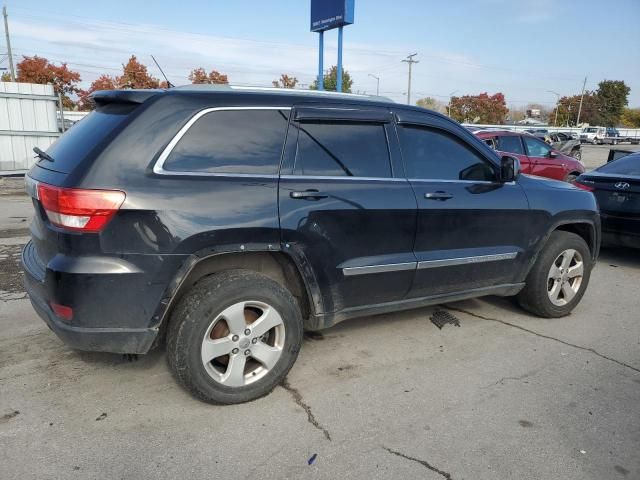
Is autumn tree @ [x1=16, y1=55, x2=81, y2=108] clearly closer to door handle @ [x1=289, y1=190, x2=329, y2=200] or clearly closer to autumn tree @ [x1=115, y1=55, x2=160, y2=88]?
autumn tree @ [x1=115, y1=55, x2=160, y2=88]

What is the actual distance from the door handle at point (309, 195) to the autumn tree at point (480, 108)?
74.9 meters

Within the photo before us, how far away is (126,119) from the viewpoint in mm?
2869

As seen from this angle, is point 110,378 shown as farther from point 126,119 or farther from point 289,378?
point 126,119

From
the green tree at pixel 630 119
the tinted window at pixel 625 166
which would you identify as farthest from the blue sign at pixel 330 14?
the green tree at pixel 630 119

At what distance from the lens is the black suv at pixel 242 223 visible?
2734 millimetres

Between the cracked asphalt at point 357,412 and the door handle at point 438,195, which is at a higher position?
the door handle at point 438,195

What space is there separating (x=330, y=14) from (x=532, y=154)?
743 cm

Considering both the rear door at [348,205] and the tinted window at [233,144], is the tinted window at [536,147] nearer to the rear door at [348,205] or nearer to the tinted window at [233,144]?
the rear door at [348,205]

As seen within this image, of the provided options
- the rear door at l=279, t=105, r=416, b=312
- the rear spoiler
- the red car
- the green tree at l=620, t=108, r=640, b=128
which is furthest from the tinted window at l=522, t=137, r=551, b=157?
the green tree at l=620, t=108, r=640, b=128

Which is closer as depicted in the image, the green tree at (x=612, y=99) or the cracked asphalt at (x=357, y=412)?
the cracked asphalt at (x=357, y=412)

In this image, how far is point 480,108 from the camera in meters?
75.4

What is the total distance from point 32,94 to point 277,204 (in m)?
12.9

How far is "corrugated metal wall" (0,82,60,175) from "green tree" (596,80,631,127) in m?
92.1

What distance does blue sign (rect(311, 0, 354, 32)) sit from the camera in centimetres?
1484
